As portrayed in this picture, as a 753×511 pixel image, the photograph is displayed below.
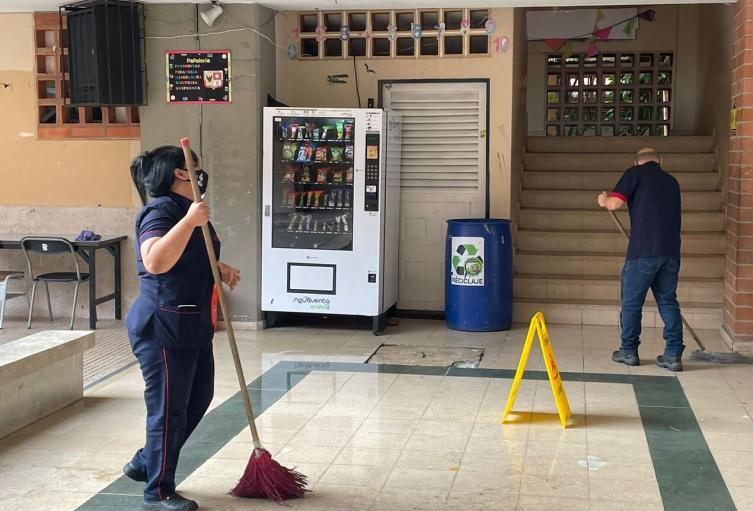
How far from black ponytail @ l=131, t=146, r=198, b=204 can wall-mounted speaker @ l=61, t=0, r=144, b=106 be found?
13.3 feet

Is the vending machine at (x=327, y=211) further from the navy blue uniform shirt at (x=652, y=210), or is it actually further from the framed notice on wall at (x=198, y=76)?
the navy blue uniform shirt at (x=652, y=210)

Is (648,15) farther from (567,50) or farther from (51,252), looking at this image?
(51,252)

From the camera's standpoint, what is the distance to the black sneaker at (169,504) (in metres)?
3.85

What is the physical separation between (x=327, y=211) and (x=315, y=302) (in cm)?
76

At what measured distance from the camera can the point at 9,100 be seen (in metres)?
8.47

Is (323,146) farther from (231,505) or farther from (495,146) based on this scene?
(231,505)

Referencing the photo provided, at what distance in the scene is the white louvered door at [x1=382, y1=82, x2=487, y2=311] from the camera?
325 inches

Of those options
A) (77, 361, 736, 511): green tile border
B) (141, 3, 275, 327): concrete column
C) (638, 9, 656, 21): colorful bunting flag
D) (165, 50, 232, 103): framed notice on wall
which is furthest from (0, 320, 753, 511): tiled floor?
(638, 9, 656, 21): colorful bunting flag

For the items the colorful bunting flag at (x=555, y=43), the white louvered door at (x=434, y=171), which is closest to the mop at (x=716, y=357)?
the white louvered door at (x=434, y=171)

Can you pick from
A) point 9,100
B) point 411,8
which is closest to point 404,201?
point 411,8

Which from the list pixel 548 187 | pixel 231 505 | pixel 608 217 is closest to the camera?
pixel 231 505

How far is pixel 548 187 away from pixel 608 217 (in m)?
0.84

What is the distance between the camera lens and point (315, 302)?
305 inches

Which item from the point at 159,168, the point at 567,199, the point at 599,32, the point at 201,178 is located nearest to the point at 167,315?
the point at 159,168
